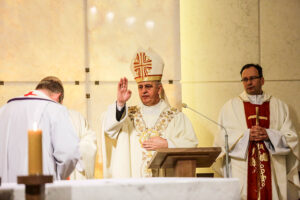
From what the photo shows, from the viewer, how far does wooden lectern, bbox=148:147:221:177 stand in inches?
174

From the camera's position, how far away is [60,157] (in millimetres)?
3713

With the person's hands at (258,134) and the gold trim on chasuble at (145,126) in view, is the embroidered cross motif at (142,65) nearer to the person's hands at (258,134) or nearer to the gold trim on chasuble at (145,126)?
the gold trim on chasuble at (145,126)

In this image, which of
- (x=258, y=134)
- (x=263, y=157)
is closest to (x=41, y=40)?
(x=258, y=134)

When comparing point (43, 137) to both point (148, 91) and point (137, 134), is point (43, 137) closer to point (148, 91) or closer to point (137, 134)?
point (137, 134)

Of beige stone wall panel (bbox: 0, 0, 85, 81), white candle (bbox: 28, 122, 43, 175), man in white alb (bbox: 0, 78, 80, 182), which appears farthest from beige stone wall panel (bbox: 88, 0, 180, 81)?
white candle (bbox: 28, 122, 43, 175)

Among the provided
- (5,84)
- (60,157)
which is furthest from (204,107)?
(60,157)

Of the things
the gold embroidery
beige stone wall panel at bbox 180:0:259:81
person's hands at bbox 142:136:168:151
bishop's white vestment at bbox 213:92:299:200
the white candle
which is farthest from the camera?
beige stone wall panel at bbox 180:0:259:81

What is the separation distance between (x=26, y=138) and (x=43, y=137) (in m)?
0.12

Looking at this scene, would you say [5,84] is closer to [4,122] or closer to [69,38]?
[69,38]

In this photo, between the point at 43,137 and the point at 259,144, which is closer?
the point at 43,137

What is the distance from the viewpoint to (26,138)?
3764 mm

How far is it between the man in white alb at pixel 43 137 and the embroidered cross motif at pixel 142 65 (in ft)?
7.29

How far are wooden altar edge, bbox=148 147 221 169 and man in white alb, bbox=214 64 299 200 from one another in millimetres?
1375

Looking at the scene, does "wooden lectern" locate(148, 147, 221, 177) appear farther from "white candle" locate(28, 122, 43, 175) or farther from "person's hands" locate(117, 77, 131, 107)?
"white candle" locate(28, 122, 43, 175)
